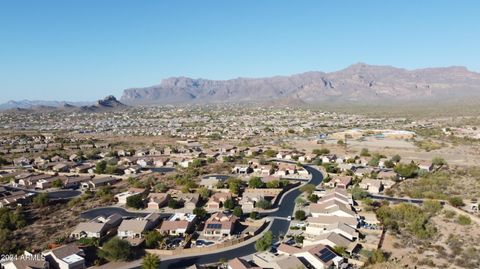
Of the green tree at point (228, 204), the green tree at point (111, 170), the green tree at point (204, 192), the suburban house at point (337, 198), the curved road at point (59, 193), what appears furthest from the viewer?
the green tree at point (111, 170)

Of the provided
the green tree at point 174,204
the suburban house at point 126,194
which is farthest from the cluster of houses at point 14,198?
the green tree at point 174,204

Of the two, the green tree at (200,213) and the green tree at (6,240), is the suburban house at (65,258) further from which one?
the green tree at (200,213)

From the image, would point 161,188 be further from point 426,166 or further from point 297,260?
point 426,166

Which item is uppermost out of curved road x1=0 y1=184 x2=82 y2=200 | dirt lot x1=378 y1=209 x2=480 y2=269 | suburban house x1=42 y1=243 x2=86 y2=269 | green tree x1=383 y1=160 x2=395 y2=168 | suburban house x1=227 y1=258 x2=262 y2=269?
suburban house x1=42 y1=243 x2=86 y2=269

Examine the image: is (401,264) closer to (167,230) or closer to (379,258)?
(379,258)

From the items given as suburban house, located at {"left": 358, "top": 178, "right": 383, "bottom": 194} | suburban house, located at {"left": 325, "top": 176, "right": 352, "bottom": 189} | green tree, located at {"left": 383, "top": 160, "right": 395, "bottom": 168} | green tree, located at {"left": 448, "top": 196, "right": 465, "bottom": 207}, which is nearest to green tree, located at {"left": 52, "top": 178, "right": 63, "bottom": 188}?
suburban house, located at {"left": 325, "top": 176, "right": 352, "bottom": 189}

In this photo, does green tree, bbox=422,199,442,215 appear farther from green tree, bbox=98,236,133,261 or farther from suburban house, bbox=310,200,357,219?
green tree, bbox=98,236,133,261
